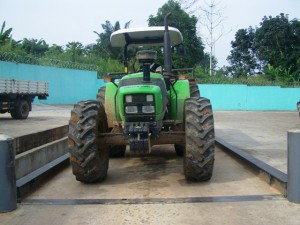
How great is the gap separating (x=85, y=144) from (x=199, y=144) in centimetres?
153

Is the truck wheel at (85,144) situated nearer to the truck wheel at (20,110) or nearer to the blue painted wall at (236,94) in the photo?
the truck wheel at (20,110)

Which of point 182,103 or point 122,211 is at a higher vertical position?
point 182,103

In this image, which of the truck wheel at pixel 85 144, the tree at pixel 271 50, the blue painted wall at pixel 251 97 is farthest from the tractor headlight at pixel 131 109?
the tree at pixel 271 50

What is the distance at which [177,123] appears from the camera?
614 cm

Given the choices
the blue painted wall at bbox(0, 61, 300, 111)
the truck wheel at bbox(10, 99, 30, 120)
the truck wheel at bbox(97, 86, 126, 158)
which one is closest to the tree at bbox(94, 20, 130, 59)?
the blue painted wall at bbox(0, 61, 300, 111)

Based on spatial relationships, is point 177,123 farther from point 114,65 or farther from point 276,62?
point 276,62

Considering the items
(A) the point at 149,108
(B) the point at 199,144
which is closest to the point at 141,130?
(A) the point at 149,108

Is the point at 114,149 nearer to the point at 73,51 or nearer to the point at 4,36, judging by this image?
the point at 4,36

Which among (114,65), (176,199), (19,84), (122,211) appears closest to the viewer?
(122,211)

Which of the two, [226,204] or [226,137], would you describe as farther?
[226,137]

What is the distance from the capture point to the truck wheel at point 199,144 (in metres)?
5.28

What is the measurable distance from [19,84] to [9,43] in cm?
1299

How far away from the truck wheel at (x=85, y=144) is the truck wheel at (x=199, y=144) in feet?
4.07

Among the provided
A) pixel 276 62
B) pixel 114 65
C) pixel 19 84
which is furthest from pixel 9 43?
pixel 276 62
